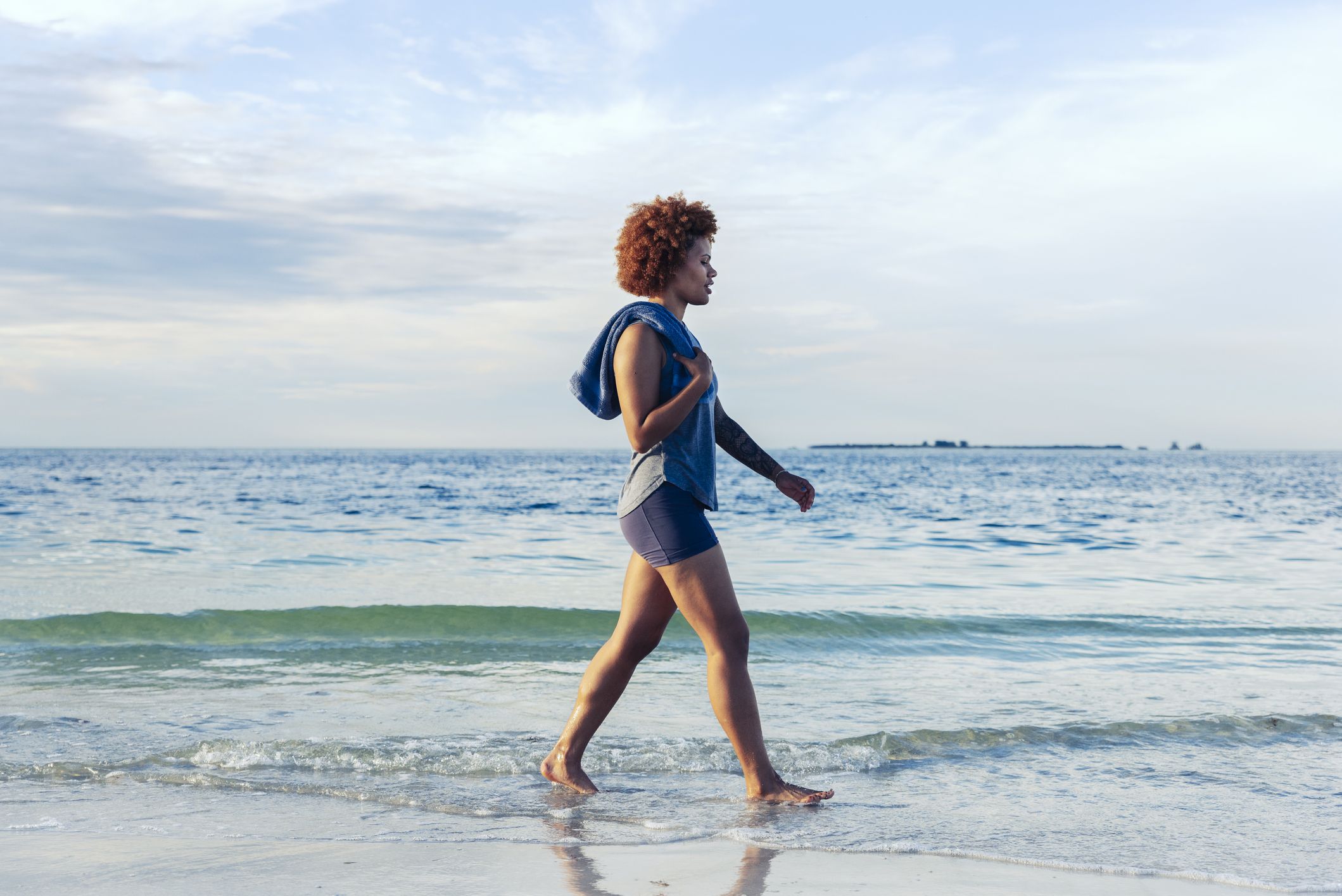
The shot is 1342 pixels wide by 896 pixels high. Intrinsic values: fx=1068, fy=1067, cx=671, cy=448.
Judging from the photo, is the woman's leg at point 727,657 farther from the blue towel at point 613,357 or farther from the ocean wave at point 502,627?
the ocean wave at point 502,627

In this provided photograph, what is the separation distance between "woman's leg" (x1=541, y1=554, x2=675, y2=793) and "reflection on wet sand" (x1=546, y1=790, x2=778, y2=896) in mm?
230

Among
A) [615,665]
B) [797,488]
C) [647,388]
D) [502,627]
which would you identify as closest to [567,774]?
[615,665]

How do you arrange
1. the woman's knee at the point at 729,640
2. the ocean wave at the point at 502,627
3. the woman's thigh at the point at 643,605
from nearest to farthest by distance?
the woman's knee at the point at 729,640 < the woman's thigh at the point at 643,605 < the ocean wave at the point at 502,627

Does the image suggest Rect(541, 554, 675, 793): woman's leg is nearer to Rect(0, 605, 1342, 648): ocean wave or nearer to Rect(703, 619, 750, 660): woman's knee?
Rect(703, 619, 750, 660): woman's knee

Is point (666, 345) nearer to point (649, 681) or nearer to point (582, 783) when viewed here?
point (582, 783)

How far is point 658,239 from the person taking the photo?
3633 mm

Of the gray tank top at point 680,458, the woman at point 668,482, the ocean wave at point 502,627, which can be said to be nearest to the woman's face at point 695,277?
the woman at point 668,482

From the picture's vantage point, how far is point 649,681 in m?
6.07

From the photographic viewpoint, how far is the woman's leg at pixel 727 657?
11.5 feet

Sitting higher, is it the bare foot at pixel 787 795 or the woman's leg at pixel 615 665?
the woman's leg at pixel 615 665

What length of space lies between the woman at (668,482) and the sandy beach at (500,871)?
23.7 inches

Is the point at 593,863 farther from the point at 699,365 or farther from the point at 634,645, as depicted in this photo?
the point at 699,365

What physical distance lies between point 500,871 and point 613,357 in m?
1.64

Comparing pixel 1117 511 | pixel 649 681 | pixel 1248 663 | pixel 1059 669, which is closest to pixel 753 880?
pixel 649 681
